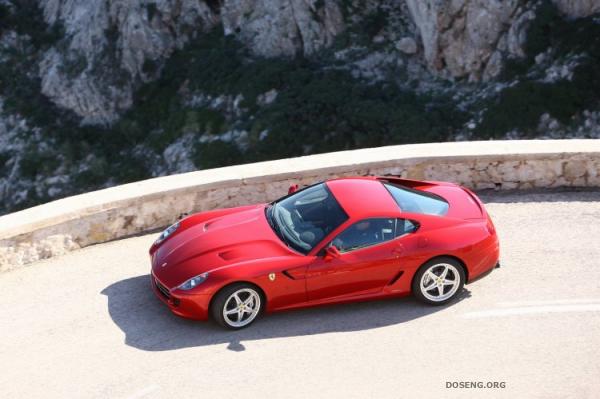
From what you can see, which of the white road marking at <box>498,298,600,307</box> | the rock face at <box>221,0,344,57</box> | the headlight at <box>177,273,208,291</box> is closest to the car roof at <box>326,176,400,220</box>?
the white road marking at <box>498,298,600,307</box>

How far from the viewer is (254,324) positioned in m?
7.11

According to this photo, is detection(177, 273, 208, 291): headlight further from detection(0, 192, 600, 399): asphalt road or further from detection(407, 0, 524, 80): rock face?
detection(407, 0, 524, 80): rock face

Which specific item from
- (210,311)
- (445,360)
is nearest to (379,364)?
(445,360)

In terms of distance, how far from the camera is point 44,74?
35844mm

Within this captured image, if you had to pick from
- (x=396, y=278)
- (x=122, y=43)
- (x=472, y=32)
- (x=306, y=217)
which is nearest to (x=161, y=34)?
(x=122, y=43)

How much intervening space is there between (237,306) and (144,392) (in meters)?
1.33

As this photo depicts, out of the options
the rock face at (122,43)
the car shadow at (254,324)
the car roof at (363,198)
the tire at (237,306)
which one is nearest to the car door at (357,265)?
the car roof at (363,198)

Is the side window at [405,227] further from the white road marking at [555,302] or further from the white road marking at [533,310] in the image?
the white road marking at [555,302]

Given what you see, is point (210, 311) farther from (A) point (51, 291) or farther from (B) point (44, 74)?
(B) point (44, 74)

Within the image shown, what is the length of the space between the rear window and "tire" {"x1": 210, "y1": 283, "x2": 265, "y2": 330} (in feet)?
6.25

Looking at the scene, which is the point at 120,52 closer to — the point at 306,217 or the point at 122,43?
the point at 122,43

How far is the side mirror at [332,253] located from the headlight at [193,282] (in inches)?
50.2

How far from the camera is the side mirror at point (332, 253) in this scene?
694cm

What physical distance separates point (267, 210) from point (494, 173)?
3948mm
